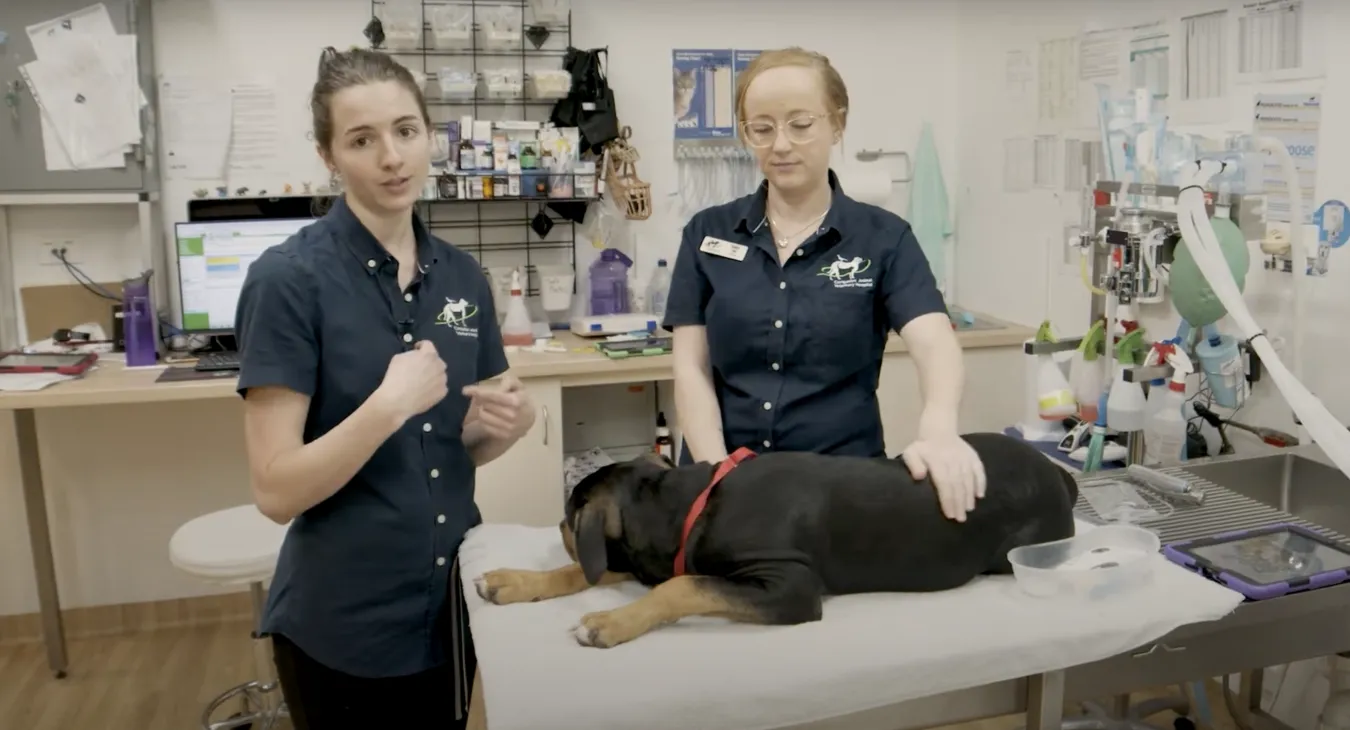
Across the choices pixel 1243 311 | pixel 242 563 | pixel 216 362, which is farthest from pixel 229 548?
pixel 1243 311

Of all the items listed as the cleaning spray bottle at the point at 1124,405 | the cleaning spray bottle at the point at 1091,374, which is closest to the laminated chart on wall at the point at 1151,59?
the cleaning spray bottle at the point at 1091,374

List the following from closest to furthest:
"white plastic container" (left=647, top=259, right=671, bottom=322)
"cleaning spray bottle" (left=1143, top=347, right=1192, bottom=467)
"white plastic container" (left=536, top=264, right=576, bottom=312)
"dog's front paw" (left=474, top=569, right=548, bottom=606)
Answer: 1. "dog's front paw" (left=474, top=569, right=548, bottom=606)
2. "cleaning spray bottle" (left=1143, top=347, right=1192, bottom=467)
3. "white plastic container" (left=536, top=264, right=576, bottom=312)
4. "white plastic container" (left=647, top=259, right=671, bottom=322)

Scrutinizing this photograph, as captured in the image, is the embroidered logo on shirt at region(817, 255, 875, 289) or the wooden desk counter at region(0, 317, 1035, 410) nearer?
the embroidered logo on shirt at region(817, 255, 875, 289)

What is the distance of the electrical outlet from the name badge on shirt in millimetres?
2375

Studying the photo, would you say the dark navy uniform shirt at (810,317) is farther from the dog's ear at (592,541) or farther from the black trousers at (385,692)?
the black trousers at (385,692)

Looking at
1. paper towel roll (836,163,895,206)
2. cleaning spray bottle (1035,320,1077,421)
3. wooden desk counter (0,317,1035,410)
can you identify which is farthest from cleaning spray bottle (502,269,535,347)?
cleaning spray bottle (1035,320,1077,421)

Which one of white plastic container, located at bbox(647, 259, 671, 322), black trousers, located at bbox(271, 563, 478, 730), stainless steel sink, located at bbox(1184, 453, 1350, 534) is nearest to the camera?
black trousers, located at bbox(271, 563, 478, 730)

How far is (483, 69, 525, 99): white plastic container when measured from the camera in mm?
3297

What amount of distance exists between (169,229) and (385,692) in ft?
7.67

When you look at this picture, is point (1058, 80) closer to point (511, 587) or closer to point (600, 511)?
point (600, 511)

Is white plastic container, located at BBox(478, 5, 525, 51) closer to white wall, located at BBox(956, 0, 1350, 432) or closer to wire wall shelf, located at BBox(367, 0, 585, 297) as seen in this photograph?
wire wall shelf, located at BBox(367, 0, 585, 297)

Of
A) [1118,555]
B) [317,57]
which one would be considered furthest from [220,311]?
[1118,555]

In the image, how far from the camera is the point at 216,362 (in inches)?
115

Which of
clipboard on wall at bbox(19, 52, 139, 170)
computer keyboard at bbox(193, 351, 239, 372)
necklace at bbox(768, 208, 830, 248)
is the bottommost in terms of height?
computer keyboard at bbox(193, 351, 239, 372)
